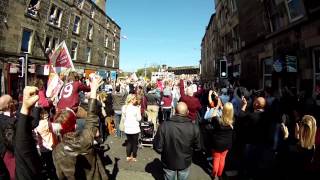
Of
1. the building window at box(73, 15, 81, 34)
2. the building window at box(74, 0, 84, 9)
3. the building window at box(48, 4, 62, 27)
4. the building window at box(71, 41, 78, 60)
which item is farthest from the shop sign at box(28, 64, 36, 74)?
the building window at box(74, 0, 84, 9)

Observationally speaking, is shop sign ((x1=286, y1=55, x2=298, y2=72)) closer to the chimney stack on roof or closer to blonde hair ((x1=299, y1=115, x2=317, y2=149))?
blonde hair ((x1=299, y1=115, x2=317, y2=149))

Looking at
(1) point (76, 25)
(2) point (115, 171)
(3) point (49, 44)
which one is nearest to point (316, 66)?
(2) point (115, 171)

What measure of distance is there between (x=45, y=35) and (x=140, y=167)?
2174cm

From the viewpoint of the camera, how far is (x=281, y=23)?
46.0 feet

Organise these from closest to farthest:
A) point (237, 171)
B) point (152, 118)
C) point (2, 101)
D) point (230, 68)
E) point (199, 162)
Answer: point (2, 101) < point (237, 171) < point (199, 162) < point (152, 118) < point (230, 68)

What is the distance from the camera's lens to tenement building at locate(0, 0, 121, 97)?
22016 mm

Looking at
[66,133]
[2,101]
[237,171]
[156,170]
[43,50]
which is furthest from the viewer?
[43,50]

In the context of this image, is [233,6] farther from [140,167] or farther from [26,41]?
[140,167]

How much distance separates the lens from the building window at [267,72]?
15656 millimetres

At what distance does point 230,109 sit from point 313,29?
239 inches

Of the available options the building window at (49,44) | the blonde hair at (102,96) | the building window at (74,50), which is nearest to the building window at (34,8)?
the building window at (49,44)

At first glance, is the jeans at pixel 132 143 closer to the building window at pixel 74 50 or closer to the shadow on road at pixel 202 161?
the shadow on road at pixel 202 161

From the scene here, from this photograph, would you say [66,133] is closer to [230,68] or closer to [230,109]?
[230,109]

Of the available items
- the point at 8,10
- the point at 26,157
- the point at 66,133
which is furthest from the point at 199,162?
the point at 8,10
